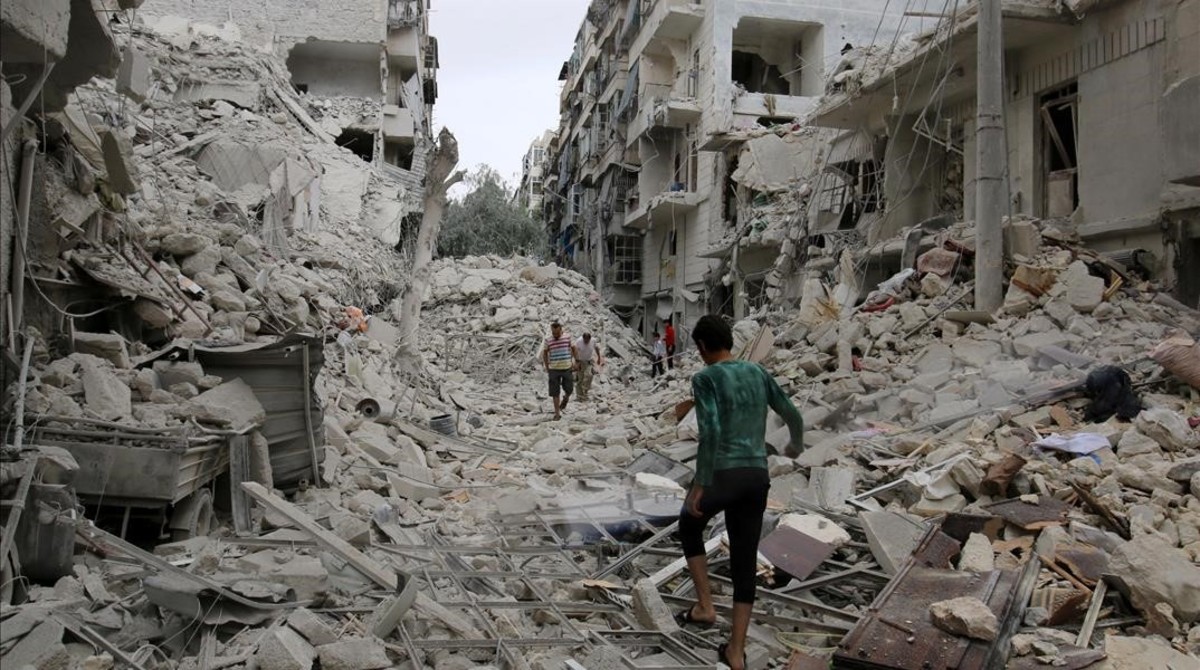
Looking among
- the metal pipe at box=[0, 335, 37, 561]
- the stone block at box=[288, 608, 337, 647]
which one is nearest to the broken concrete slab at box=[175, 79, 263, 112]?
the metal pipe at box=[0, 335, 37, 561]

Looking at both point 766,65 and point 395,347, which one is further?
point 766,65

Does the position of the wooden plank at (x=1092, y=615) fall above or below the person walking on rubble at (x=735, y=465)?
below

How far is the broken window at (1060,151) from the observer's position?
11867 millimetres

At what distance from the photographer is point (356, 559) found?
4371mm

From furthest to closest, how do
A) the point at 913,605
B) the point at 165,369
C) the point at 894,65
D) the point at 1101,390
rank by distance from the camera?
the point at 894,65, the point at 1101,390, the point at 165,369, the point at 913,605

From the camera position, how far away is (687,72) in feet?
91.9

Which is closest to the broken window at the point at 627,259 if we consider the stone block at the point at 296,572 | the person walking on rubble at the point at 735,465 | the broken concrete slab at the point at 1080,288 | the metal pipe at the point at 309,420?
the broken concrete slab at the point at 1080,288

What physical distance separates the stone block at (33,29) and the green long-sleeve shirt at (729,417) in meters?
3.35

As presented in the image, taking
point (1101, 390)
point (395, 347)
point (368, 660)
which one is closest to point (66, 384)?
point (368, 660)

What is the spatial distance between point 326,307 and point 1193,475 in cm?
1083

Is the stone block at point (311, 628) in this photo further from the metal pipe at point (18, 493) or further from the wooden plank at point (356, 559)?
the metal pipe at point (18, 493)

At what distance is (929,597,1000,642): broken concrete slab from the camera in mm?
3418

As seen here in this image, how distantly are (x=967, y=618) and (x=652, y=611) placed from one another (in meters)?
1.44

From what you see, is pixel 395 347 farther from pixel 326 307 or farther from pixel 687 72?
pixel 687 72
